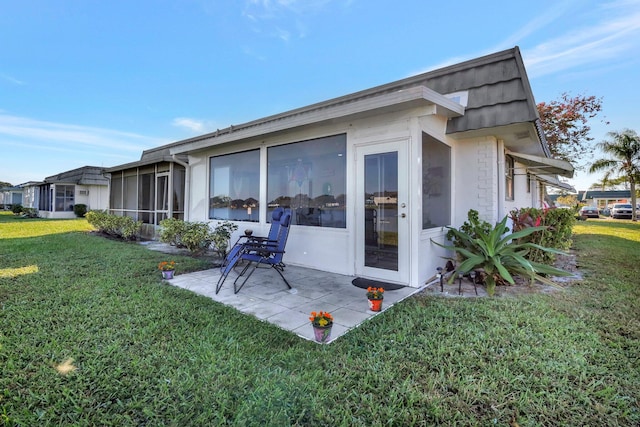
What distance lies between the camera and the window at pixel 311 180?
5.09 meters

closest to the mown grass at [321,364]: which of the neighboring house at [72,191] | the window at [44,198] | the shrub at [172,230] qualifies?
the shrub at [172,230]

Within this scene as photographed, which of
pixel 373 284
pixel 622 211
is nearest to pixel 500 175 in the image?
pixel 373 284

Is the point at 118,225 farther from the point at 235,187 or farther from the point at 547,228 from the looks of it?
the point at 547,228

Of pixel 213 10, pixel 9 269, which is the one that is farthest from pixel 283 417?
pixel 213 10

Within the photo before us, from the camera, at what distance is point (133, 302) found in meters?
3.48

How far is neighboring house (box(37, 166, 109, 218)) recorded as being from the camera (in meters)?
19.3

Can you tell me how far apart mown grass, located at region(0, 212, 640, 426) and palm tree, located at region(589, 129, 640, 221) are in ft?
79.6

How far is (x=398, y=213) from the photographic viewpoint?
4.37 meters

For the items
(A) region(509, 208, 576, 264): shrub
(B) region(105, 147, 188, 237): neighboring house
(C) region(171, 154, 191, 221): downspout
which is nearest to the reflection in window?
(C) region(171, 154, 191, 221): downspout

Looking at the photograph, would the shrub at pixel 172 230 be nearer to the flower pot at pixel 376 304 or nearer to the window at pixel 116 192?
the flower pot at pixel 376 304

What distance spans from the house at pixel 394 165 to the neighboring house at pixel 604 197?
2006 inches

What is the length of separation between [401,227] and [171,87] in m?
10.8

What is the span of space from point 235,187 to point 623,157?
2694cm

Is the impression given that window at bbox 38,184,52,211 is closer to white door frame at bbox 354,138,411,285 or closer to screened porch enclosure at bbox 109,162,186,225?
screened porch enclosure at bbox 109,162,186,225
